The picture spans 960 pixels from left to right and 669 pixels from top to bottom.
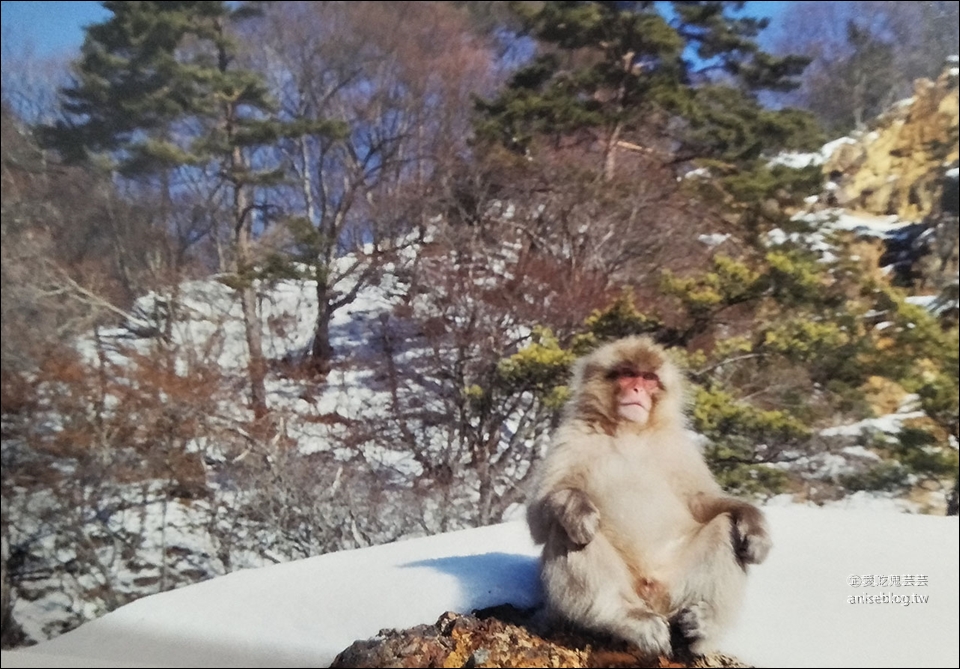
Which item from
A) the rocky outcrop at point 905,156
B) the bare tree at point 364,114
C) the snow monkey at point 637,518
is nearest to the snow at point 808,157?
the rocky outcrop at point 905,156

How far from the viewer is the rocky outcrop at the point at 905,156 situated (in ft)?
7.41

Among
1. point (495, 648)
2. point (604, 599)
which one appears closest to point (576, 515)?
point (604, 599)

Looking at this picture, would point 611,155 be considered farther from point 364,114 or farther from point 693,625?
point 693,625

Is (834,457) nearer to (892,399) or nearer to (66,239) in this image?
(892,399)

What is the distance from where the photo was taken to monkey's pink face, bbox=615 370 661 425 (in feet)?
3.75

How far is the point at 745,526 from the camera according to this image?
3.44 ft

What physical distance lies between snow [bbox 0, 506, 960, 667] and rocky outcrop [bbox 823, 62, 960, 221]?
107cm

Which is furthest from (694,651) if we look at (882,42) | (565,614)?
(882,42)

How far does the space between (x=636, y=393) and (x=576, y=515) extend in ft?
0.75

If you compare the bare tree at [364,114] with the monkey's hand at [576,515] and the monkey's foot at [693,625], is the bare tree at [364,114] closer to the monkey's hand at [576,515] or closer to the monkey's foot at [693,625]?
the monkey's hand at [576,515]

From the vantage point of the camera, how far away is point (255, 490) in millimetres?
2182

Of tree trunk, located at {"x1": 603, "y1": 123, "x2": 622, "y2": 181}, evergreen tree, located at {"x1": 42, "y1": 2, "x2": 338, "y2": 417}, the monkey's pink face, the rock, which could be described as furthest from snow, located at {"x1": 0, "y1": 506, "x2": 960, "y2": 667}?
tree trunk, located at {"x1": 603, "y1": 123, "x2": 622, "y2": 181}

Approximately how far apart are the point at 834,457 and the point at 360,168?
1581 mm

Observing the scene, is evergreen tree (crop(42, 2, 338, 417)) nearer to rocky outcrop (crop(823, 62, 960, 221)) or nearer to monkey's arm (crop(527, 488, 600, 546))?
monkey's arm (crop(527, 488, 600, 546))
